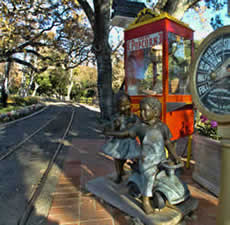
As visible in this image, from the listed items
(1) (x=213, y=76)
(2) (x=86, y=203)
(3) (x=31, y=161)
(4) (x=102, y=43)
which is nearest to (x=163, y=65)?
(1) (x=213, y=76)

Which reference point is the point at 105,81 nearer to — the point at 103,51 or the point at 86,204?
the point at 103,51

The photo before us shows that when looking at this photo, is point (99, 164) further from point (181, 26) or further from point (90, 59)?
point (90, 59)

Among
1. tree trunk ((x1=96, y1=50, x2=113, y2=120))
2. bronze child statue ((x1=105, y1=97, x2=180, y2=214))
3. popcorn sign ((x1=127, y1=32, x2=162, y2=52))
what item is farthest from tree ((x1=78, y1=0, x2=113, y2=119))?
bronze child statue ((x1=105, y1=97, x2=180, y2=214))

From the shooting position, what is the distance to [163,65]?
3.75 m

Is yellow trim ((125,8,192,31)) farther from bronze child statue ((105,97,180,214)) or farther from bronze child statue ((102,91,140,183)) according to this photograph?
bronze child statue ((105,97,180,214))

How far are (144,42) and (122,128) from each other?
2061 millimetres

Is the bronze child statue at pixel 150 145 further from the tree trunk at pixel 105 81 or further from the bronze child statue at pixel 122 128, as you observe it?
the tree trunk at pixel 105 81

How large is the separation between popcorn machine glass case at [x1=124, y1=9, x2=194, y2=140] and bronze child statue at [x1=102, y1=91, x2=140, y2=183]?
1104 mm

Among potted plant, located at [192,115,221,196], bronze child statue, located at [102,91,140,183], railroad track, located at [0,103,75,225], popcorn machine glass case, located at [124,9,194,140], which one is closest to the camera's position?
bronze child statue, located at [102,91,140,183]

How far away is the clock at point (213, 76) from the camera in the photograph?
4.69 feet

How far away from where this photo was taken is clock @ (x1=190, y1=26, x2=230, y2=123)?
Answer: 1429 millimetres

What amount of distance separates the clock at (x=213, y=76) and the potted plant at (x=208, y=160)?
1867 millimetres

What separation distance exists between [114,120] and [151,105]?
745 millimetres

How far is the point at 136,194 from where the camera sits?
2.61m
